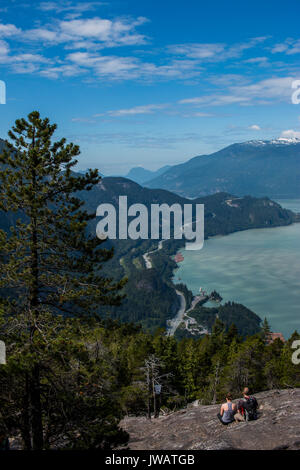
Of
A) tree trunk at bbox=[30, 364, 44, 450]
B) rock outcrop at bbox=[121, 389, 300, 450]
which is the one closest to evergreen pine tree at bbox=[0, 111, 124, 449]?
tree trunk at bbox=[30, 364, 44, 450]

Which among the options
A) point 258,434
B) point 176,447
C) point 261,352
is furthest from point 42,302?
point 261,352

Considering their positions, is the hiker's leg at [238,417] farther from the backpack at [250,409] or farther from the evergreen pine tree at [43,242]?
the evergreen pine tree at [43,242]

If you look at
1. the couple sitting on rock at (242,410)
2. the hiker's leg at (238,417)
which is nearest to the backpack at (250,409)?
the couple sitting on rock at (242,410)

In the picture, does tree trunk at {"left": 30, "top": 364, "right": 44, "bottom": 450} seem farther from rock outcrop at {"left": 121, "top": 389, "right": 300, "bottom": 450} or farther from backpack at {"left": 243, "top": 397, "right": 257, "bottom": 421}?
backpack at {"left": 243, "top": 397, "right": 257, "bottom": 421}

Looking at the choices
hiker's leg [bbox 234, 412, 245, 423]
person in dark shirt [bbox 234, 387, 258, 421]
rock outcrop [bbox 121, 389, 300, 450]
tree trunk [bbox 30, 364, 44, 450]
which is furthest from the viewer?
hiker's leg [bbox 234, 412, 245, 423]

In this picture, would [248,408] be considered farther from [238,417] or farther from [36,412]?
[36,412]

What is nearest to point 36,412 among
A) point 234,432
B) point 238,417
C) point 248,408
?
point 234,432
